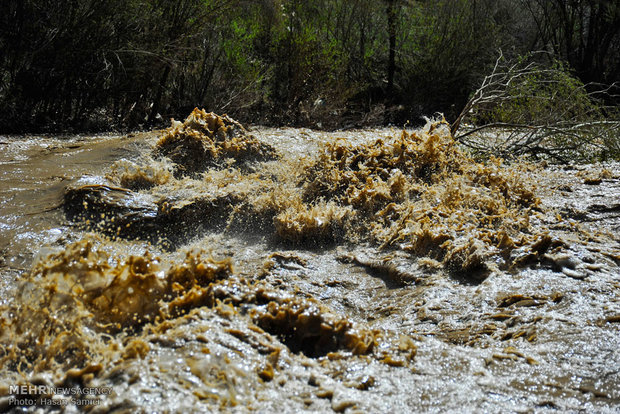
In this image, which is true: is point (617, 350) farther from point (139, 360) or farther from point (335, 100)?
point (335, 100)

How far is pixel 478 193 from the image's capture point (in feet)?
19.0

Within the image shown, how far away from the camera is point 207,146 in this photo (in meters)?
6.70

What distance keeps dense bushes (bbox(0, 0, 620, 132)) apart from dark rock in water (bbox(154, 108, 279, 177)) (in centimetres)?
256

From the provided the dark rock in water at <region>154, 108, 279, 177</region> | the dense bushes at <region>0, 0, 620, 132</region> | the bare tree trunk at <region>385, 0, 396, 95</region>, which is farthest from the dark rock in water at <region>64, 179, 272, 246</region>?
the bare tree trunk at <region>385, 0, 396, 95</region>

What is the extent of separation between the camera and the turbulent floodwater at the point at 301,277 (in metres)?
2.83

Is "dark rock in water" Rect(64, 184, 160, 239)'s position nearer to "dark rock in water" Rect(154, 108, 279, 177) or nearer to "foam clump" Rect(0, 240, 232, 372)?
"dark rock in water" Rect(154, 108, 279, 177)

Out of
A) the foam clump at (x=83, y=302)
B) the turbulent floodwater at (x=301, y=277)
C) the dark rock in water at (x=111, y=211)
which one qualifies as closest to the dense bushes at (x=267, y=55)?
the turbulent floodwater at (x=301, y=277)

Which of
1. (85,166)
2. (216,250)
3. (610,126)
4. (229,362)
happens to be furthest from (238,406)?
(610,126)

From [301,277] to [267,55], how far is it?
781 cm

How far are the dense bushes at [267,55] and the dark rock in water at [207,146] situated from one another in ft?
8.39

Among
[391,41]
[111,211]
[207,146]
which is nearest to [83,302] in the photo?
[111,211]

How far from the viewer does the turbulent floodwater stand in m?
2.83

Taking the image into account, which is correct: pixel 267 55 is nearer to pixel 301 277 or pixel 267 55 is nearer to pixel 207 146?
pixel 207 146

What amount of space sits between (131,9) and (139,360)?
766cm
